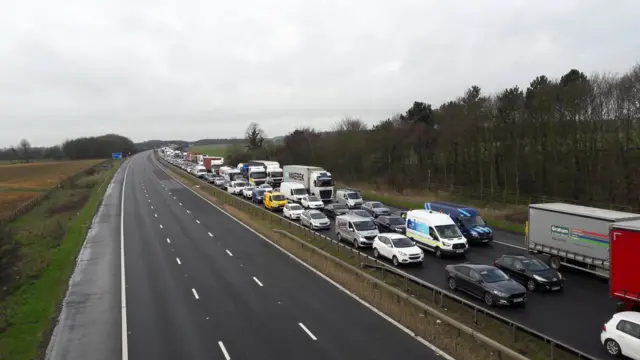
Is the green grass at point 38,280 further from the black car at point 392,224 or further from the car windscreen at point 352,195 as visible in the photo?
the car windscreen at point 352,195

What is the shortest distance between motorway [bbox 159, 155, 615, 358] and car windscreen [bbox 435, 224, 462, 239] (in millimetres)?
1700

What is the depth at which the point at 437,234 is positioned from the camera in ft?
82.4

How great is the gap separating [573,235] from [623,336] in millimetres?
9636

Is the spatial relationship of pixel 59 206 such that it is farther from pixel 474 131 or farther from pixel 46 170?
pixel 46 170

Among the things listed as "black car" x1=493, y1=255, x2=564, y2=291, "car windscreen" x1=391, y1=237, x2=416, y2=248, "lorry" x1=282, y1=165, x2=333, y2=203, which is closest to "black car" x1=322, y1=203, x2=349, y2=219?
"lorry" x1=282, y1=165, x2=333, y2=203

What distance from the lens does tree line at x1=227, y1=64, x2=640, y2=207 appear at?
137 feet

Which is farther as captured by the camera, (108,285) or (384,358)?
(108,285)

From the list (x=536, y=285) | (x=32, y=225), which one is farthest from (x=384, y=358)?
(x=32, y=225)

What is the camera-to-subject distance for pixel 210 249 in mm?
28500

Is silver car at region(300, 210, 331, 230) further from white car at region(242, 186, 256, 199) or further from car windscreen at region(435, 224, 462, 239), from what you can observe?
white car at region(242, 186, 256, 199)

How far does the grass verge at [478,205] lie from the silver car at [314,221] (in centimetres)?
1261

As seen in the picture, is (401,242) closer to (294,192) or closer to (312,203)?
(312,203)

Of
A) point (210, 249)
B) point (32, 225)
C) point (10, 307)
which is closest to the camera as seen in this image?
point (10, 307)

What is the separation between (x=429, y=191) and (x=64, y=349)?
49346 millimetres
